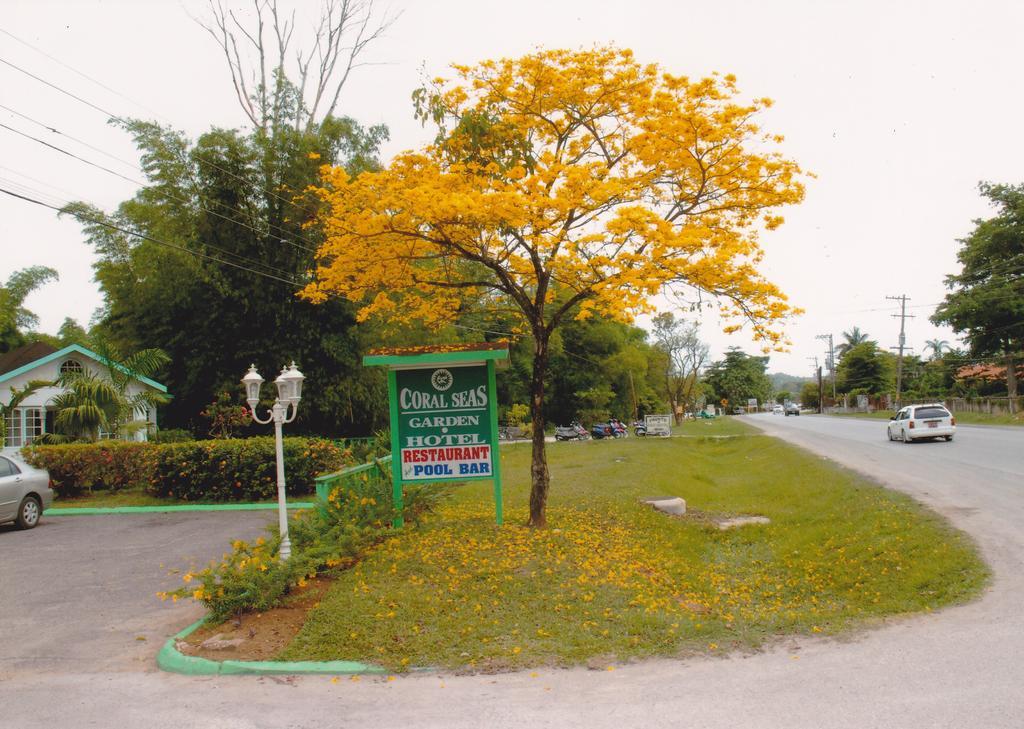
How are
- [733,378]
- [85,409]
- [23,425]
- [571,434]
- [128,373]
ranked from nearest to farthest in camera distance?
[85,409]
[128,373]
[23,425]
[571,434]
[733,378]

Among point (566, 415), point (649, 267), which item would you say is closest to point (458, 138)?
point (649, 267)

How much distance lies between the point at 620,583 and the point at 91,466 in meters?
14.6

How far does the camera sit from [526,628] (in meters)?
6.75

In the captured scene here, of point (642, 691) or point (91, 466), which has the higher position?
point (91, 466)

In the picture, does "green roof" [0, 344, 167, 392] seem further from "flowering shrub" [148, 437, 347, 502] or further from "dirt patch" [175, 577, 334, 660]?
"dirt patch" [175, 577, 334, 660]

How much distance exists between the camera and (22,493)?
44.2ft

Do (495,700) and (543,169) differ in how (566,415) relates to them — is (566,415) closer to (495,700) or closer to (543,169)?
(543,169)

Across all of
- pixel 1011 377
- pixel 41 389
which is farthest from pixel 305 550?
pixel 1011 377

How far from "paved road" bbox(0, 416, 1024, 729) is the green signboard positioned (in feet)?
14.6

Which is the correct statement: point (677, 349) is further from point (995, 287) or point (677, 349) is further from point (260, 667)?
point (260, 667)

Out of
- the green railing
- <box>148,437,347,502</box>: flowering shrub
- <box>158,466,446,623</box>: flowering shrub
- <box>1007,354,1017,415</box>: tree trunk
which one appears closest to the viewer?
<box>158,466,446,623</box>: flowering shrub

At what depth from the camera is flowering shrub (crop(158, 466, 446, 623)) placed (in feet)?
23.4

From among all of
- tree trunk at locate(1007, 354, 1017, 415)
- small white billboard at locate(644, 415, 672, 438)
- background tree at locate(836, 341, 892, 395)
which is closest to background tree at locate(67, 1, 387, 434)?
small white billboard at locate(644, 415, 672, 438)

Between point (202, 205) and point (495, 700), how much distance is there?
21.5 m
